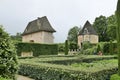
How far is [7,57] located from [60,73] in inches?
144

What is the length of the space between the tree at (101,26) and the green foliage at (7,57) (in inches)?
2404

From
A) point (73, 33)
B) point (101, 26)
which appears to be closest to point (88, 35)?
point (101, 26)

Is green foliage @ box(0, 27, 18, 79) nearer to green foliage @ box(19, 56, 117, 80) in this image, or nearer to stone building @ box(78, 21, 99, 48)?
green foliage @ box(19, 56, 117, 80)

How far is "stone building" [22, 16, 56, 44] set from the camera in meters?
46.2

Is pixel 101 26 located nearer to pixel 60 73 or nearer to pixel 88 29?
pixel 88 29

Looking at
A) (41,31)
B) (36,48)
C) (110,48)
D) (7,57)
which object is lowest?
(7,57)

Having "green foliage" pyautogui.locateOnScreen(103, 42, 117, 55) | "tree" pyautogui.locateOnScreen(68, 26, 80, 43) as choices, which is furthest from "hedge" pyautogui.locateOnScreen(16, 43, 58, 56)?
"tree" pyautogui.locateOnScreen(68, 26, 80, 43)

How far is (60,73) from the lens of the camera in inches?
430

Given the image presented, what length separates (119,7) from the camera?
954cm

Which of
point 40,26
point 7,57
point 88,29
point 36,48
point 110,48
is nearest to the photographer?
point 7,57

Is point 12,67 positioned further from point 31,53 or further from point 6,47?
point 31,53

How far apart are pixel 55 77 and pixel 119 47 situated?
3.55 meters

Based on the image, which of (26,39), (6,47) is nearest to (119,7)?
(6,47)

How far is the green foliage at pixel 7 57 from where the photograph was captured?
762cm
